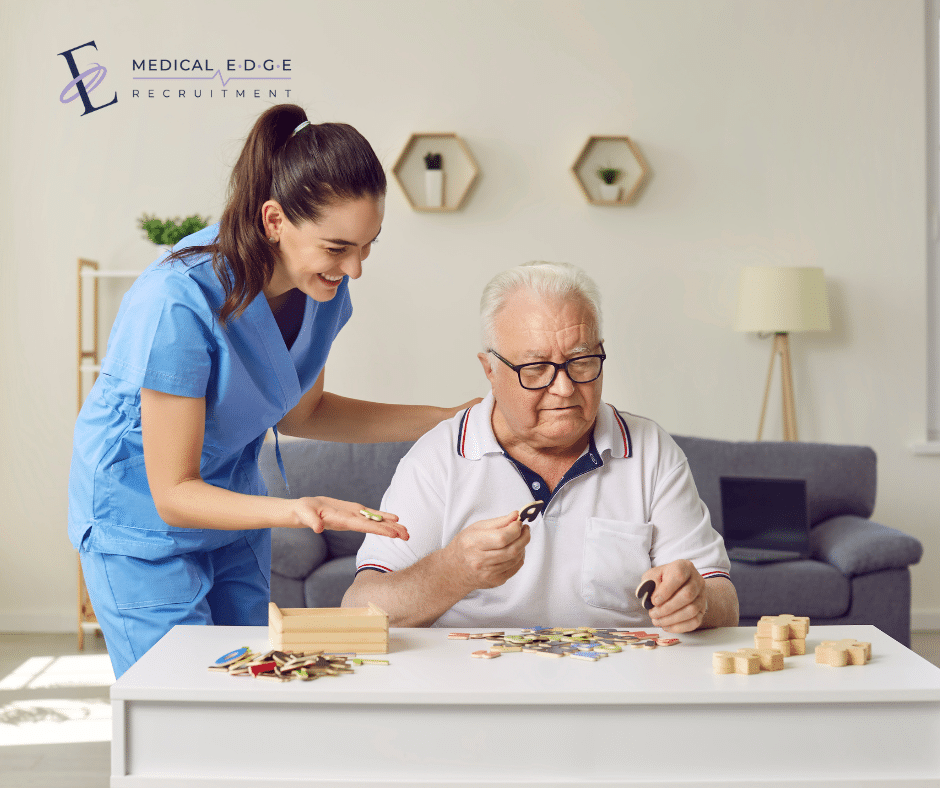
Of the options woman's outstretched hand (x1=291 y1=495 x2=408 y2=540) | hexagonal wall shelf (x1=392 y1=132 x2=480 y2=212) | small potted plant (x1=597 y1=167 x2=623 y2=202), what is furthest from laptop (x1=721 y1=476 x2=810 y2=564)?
woman's outstretched hand (x1=291 y1=495 x2=408 y2=540)

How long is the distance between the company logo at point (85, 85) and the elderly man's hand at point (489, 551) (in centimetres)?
360

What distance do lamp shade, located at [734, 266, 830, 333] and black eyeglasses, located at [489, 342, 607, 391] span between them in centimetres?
252

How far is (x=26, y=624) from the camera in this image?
4.21 m

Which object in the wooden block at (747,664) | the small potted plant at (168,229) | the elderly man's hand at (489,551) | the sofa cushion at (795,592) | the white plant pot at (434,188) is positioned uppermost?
the white plant pot at (434,188)

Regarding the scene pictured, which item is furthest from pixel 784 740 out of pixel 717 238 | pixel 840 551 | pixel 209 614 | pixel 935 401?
pixel 935 401

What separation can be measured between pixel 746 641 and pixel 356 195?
86 centimetres

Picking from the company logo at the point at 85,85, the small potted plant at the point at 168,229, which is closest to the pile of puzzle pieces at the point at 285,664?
the small potted plant at the point at 168,229

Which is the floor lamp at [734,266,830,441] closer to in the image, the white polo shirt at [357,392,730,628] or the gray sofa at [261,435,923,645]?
the gray sofa at [261,435,923,645]

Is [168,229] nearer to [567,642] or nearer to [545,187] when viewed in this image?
[545,187]

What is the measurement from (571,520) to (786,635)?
1.50ft

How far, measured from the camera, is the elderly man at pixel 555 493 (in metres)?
1.56

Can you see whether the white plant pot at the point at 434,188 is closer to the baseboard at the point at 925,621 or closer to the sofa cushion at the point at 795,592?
the sofa cushion at the point at 795,592

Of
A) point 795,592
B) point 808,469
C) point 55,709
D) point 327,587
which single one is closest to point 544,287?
point 327,587

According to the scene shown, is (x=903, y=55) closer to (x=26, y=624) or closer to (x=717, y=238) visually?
(x=717, y=238)
